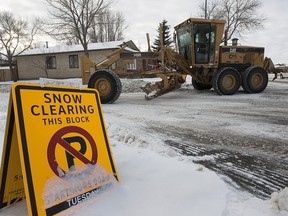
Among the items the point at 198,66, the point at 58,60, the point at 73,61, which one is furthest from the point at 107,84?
the point at 58,60

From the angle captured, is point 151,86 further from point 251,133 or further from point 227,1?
point 227,1

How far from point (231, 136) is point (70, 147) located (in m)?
3.28

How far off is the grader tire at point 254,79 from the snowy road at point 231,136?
2.74 meters

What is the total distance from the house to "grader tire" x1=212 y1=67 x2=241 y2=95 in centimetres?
1925

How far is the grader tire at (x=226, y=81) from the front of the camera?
32.8 feet

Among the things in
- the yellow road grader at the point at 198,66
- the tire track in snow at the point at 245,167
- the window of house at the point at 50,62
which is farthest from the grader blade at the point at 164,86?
the window of house at the point at 50,62

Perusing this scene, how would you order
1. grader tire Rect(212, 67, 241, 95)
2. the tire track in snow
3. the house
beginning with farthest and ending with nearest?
the house < grader tire Rect(212, 67, 241, 95) < the tire track in snow

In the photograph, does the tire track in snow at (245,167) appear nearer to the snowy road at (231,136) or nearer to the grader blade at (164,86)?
the snowy road at (231,136)

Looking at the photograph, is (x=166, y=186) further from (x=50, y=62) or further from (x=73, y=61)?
(x=50, y=62)

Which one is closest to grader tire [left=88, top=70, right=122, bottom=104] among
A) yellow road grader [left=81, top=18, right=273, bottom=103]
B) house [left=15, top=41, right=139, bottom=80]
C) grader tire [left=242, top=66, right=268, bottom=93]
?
yellow road grader [left=81, top=18, right=273, bottom=103]

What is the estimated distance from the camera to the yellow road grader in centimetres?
Answer: 883

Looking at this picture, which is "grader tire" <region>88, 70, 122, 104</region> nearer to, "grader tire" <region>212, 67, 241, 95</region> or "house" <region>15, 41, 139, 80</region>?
"grader tire" <region>212, 67, 241, 95</region>

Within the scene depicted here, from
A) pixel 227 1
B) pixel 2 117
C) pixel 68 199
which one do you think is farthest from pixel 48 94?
pixel 227 1

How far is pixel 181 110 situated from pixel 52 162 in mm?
5591
